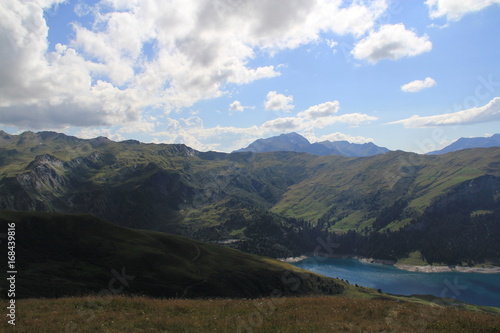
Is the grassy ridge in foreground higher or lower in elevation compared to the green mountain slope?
higher

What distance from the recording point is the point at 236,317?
75.5ft

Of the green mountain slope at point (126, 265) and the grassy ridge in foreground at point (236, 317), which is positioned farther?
the green mountain slope at point (126, 265)

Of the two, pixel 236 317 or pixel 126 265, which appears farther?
pixel 126 265

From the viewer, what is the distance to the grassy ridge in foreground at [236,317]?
20.1 m

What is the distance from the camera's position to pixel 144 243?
131875mm

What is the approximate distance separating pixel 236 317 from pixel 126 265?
9654 cm

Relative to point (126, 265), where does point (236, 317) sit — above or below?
above

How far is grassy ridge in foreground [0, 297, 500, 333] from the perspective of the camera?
792 inches

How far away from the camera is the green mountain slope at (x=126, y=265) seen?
89.7 meters

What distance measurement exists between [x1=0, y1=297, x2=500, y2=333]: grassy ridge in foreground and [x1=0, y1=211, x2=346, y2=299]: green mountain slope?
48.0 meters

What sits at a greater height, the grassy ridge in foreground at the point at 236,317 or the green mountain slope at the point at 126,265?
the grassy ridge in foreground at the point at 236,317

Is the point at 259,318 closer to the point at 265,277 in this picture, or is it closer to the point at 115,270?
the point at 115,270

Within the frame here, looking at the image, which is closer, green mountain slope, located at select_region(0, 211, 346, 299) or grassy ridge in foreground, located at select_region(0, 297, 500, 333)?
grassy ridge in foreground, located at select_region(0, 297, 500, 333)

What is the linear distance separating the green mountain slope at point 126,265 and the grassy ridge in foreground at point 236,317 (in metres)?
48.0
